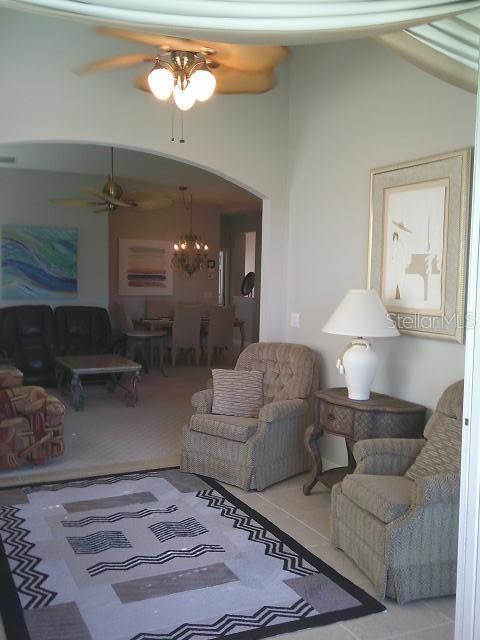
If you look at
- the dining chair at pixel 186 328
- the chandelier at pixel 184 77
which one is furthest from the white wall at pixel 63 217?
the chandelier at pixel 184 77

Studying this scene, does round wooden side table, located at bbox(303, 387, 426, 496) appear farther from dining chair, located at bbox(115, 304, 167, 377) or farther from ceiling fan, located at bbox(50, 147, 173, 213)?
dining chair, located at bbox(115, 304, 167, 377)

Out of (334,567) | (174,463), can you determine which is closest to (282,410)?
(174,463)

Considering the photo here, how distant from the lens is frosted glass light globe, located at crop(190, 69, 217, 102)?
340cm

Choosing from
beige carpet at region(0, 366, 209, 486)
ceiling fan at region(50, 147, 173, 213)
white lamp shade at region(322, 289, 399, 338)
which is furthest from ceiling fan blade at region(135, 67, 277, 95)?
ceiling fan at region(50, 147, 173, 213)

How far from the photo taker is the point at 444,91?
368 centimetres

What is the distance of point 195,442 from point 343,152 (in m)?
2.43

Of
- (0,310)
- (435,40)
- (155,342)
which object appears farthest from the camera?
(155,342)

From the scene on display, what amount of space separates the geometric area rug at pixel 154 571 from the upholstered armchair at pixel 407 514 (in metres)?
0.19

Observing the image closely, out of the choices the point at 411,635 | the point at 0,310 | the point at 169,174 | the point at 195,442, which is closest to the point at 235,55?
the point at 195,442

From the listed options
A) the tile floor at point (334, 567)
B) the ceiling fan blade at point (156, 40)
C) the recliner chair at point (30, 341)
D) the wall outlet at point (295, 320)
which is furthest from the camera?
the recliner chair at point (30, 341)

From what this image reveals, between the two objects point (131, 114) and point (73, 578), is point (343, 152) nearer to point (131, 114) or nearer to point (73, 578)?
point (131, 114)

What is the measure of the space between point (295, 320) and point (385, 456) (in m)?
2.11

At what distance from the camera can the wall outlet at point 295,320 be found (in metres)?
5.27

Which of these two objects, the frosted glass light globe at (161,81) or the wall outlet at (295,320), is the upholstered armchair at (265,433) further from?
the frosted glass light globe at (161,81)
